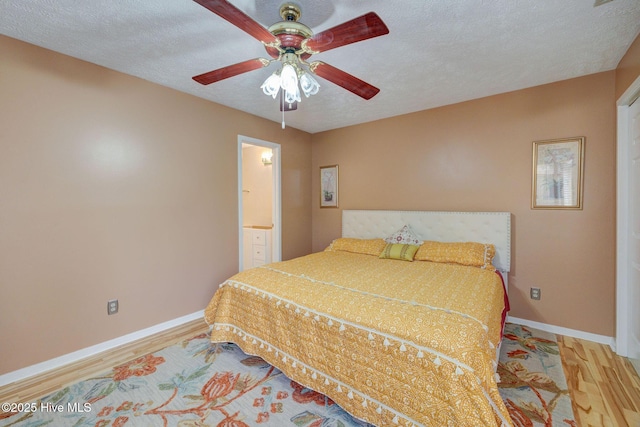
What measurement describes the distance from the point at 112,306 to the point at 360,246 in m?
2.72

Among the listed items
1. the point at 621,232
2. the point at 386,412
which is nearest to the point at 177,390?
the point at 386,412

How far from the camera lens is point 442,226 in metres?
3.38

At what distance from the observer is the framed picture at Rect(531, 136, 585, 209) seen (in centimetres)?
267

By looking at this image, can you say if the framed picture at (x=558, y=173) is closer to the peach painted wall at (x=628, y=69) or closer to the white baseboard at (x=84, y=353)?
the peach painted wall at (x=628, y=69)

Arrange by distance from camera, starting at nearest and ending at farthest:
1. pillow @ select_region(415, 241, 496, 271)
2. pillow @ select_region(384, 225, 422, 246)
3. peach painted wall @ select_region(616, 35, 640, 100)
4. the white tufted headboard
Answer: peach painted wall @ select_region(616, 35, 640, 100)
pillow @ select_region(415, 241, 496, 271)
the white tufted headboard
pillow @ select_region(384, 225, 422, 246)

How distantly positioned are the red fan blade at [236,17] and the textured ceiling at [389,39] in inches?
13.5

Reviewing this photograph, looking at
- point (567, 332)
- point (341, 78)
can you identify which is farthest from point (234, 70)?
point (567, 332)

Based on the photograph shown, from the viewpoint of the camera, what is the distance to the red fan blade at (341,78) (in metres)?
1.71

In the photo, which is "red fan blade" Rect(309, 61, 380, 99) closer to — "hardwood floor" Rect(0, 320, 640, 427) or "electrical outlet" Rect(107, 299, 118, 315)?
"hardwood floor" Rect(0, 320, 640, 427)

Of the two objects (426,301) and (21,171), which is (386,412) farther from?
(21,171)

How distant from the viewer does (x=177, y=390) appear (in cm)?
194

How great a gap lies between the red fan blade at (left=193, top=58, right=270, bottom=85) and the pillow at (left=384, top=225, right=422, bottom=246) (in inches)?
99.2

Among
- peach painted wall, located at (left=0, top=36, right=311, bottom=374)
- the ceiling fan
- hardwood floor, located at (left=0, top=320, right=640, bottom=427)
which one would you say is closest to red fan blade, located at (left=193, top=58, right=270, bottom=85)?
the ceiling fan

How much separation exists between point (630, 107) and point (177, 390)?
417 centimetres
